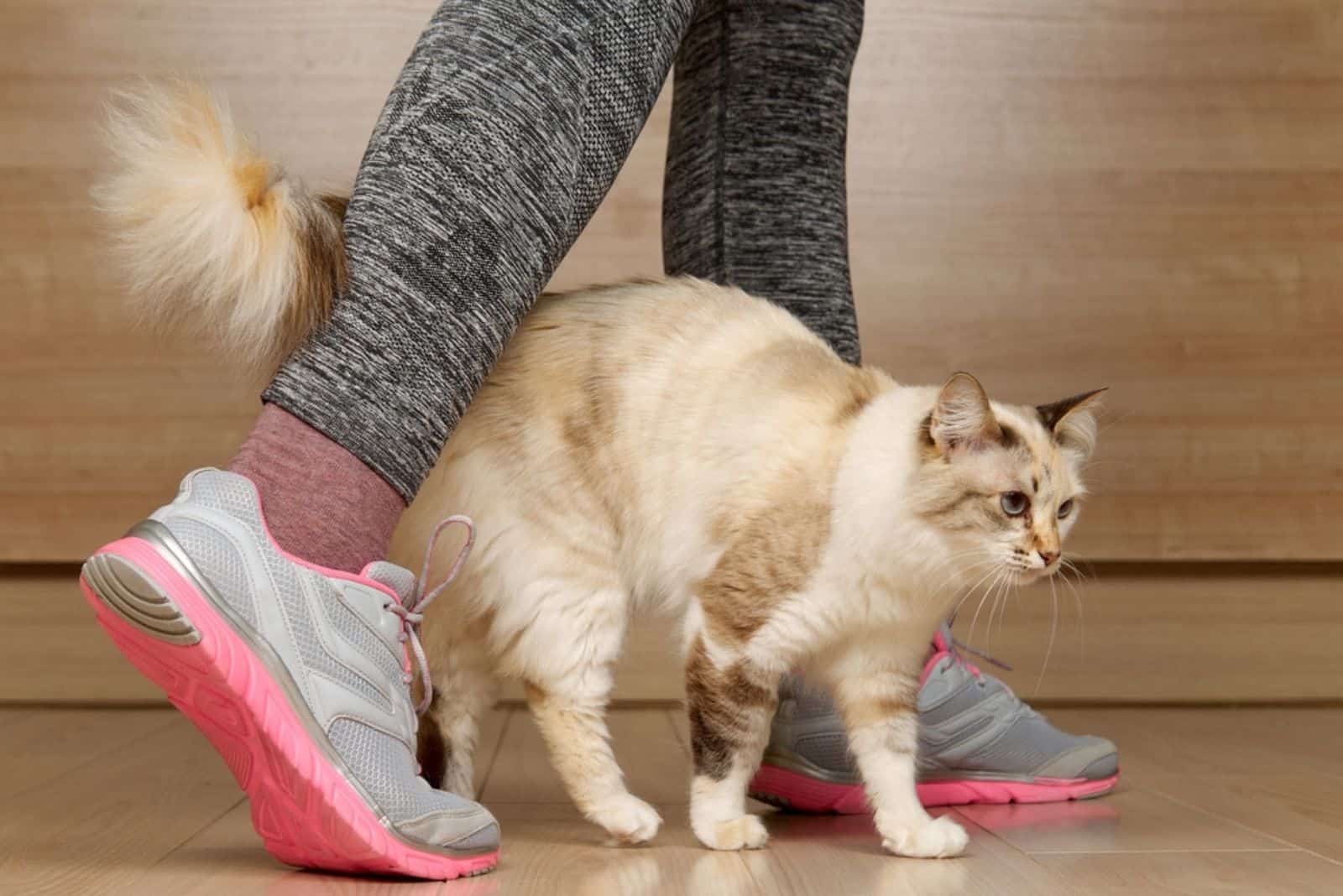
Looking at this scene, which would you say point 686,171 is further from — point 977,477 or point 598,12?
point 977,477

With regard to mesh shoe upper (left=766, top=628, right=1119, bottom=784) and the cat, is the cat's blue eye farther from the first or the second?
mesh shoe upper (left=766, top=628, right=1119, bottom=784)

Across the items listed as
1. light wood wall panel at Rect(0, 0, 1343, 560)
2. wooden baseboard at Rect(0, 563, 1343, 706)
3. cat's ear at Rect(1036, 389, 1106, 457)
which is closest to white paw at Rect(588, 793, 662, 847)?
cat's ear at Rect(1036, 389, 1106, 457)

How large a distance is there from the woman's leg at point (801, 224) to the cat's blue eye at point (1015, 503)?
280 millimetres

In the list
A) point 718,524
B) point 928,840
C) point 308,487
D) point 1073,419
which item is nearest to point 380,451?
point 308,487

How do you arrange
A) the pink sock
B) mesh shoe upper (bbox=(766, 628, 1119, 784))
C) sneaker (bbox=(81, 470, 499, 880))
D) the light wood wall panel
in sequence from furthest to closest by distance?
the light wood wall panel → mesh shoe upper (bbox=(766, 628, 1119, 784)) → the pink sock → sneaker (bbox=(81, 470, 499, 880))

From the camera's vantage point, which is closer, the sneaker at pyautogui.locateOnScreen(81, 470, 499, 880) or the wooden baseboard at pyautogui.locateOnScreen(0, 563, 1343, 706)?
the sneaker at pyautogui.locateOnScreen(81, 470, 499, 880)

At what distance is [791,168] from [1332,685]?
1462 millimetres

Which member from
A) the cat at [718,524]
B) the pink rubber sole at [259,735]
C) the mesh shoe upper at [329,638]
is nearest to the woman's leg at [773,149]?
the cat at [718,524]

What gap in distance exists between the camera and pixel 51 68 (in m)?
2.18

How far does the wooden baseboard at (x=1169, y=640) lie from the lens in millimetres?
2307

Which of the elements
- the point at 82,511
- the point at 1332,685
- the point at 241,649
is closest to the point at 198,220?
the point at 241,649

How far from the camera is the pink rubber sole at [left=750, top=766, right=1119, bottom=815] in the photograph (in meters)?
1.46

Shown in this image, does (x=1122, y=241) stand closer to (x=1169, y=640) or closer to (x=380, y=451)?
(x=1169, y=640)

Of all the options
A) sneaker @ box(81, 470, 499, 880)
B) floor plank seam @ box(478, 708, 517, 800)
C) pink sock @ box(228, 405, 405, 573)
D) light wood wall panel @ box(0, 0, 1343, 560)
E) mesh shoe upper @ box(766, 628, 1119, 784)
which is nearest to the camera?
sneaker @ box(81, 470, 499, 880)
